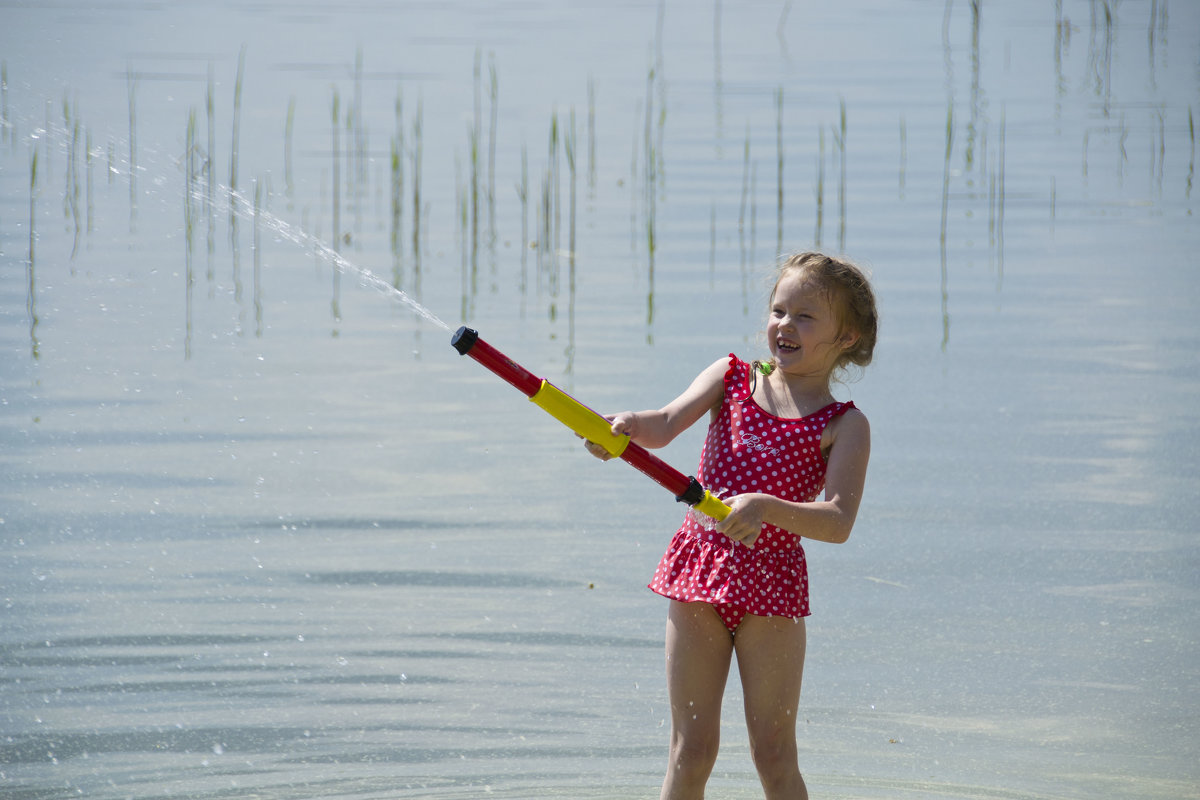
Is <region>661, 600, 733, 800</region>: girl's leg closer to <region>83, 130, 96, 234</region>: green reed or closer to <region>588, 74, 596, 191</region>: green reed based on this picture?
<region>83, 130, 96, 234</region>: green reed

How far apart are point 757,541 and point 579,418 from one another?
1.46ft

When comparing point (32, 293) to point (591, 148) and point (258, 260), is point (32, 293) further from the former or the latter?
point (591, 148)

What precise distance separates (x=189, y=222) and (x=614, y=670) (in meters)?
6.30

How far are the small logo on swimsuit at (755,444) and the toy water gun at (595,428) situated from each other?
0.82ft

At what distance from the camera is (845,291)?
315 centimetres

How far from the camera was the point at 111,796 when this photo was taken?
11.8 feet

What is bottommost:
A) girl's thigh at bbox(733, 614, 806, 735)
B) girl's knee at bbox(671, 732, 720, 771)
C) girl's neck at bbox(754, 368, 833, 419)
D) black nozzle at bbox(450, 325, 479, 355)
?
girl's knee at bbox(671, 732, 720, 771)

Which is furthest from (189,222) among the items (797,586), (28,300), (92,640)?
(797,586)

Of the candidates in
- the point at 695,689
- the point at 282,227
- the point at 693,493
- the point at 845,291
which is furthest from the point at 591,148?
the point at 693,493

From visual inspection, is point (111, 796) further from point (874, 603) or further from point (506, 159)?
point (506, 159)

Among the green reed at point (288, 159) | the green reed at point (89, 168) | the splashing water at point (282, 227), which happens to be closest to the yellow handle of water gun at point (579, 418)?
the splashing water at point (282, 227)

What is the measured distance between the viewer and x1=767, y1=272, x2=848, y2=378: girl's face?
123 inches

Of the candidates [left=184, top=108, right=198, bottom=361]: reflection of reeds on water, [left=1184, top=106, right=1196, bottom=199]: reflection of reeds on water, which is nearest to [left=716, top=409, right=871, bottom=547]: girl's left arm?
[left=184, top=108, right=198, bottom=361]: reflection of reeds on water

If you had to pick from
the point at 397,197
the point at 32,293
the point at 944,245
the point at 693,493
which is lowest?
the point at 693,493
